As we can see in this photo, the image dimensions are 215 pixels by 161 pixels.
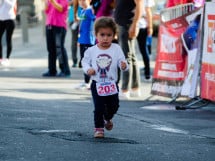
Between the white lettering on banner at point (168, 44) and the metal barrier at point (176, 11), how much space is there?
26 cm

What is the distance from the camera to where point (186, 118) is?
10891 millimetres

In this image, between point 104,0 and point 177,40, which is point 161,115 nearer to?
point 177,40

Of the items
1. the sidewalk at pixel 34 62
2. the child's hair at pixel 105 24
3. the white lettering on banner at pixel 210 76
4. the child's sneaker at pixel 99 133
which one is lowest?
the sidewalk at pixel 34 62

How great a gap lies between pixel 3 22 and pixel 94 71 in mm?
9330

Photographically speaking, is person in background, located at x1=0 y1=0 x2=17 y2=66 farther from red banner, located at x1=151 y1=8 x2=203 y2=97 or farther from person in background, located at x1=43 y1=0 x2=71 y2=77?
red banner, located at x1=151 y1=8 x2=203 y2=97

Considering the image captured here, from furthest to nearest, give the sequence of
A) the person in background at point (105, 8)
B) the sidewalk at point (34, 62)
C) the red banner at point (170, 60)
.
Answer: the sidewalk at point (34, 62) < the person in background at point (105, 8) < the red banner at point (170, 60)

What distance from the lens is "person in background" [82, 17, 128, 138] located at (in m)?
8.89

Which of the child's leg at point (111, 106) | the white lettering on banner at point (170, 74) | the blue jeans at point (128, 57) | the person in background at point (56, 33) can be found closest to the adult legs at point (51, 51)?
the person in background at point (56, 33)

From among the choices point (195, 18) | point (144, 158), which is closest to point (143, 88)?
point (195, 18)

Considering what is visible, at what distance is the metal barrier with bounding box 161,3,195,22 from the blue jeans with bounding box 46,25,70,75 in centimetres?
377

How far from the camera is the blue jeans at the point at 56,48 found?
52.9 ft

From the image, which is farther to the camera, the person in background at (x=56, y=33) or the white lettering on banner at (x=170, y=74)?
the person in background at (x=56, y=33)

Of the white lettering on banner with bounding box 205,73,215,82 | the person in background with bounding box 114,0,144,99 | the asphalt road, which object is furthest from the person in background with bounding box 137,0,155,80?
the white lettering on banner with bounding box 205,73,215,82

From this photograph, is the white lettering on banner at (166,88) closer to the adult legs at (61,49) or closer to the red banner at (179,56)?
the red banner at (179,56)
